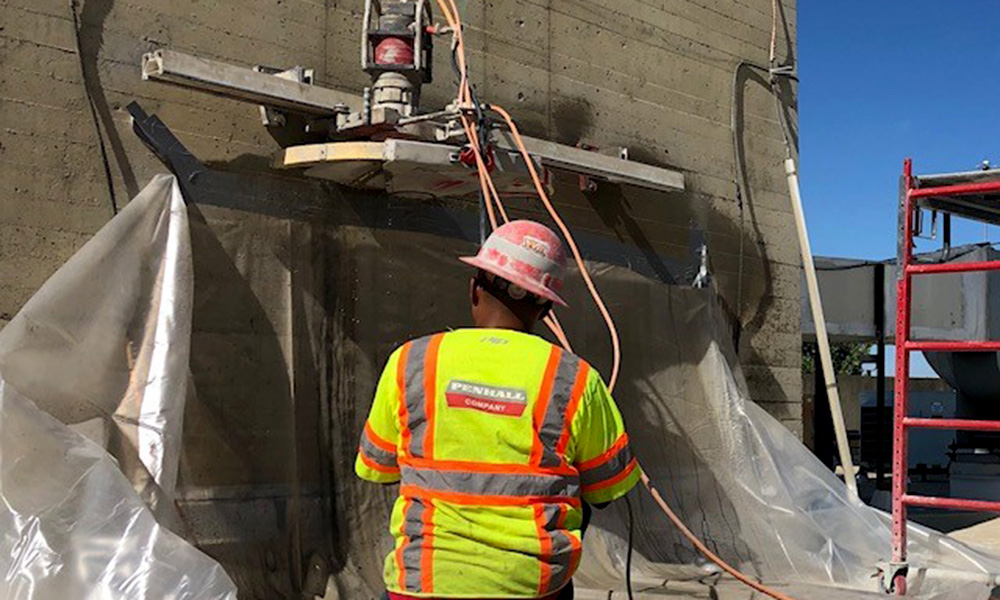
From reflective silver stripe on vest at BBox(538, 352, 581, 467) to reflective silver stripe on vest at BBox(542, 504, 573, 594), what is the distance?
0.11 meters

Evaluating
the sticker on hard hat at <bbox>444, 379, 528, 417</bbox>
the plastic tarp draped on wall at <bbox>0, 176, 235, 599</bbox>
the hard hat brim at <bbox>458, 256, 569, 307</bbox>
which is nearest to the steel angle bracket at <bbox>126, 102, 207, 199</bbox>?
the plastic tarp draped on wall at <bbox>0, 176, 235, 599</bbox>

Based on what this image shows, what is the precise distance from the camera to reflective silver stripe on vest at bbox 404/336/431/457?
2605mm

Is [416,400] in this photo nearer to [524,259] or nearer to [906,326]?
[524,259]

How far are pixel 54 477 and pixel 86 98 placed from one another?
187cm

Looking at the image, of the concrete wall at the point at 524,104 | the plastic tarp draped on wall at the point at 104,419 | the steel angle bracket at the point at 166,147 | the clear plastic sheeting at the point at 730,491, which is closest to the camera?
the plastic tarp draped on wall at the point at 104,419

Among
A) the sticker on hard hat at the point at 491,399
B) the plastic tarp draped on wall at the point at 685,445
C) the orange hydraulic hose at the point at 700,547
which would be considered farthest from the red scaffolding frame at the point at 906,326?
the sticker on hard hat at the point at 491,399

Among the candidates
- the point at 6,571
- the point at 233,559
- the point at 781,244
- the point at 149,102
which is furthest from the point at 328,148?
the point at 781,244

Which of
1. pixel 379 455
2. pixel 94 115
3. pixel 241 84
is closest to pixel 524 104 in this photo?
pixel 241 84

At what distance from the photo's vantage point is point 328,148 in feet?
17.3

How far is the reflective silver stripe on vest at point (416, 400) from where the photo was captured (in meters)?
2.61

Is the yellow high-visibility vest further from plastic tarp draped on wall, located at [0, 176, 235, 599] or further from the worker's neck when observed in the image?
plastic tarp draped on wall, located at [0, 176, 235, 599]

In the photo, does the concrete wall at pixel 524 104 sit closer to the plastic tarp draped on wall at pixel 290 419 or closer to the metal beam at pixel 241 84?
the metal beam at pixel 241 84

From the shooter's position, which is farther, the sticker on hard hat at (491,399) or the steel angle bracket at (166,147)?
the steel angle bracket at (166,147)

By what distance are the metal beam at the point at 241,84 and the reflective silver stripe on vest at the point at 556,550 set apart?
3.14 metres
